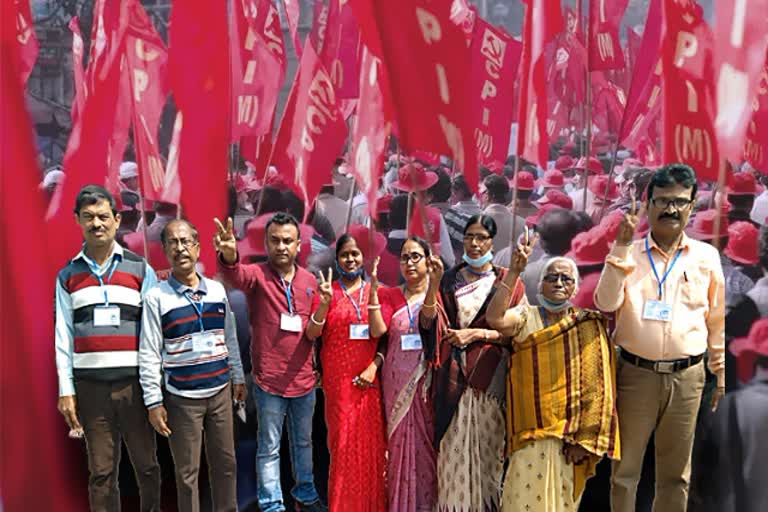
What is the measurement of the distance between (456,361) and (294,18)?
1.94 metres

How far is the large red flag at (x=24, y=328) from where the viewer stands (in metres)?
3.34

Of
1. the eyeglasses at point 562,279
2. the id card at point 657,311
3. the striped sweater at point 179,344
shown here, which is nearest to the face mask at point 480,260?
the eyeglasses at point 562,279

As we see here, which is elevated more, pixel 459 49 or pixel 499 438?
pixel 459 49

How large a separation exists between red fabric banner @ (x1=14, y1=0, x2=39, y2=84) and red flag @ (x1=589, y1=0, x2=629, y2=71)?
2838 millimetres

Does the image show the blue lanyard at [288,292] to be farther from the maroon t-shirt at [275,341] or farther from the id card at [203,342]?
the id card at [203,342]

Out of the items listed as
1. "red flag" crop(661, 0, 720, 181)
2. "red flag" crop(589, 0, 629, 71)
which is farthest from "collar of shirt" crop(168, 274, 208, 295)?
"red flag" crop(661, 0, 720, 181)

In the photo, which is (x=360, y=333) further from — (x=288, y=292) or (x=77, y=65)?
(x=77, y=65)

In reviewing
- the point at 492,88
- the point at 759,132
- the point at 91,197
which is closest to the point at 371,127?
the point at 492,88

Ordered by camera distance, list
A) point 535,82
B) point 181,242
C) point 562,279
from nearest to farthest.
Answer: point 562,279 → point 181,242 → point 535,82

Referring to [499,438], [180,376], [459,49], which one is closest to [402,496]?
[499,438]

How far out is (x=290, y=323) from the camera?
3010mm

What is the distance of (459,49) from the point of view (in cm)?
337

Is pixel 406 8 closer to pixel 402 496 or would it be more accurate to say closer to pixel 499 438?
pixel 499 438

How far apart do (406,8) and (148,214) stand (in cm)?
172
